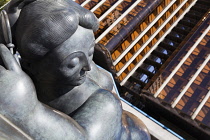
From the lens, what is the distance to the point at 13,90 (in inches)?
76.7

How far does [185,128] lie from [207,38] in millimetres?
4067

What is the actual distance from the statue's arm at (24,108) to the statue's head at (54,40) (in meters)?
0.20

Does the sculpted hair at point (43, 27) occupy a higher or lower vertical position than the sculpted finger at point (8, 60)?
higher

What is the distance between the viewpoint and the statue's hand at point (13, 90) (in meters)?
1.93

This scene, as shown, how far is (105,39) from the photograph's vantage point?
925 cm

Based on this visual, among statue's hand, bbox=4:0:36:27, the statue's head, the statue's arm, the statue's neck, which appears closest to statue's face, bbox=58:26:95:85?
the statue's head

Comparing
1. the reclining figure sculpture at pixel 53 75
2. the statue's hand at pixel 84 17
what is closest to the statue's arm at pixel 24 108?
the reclining figure sculpture at pixel 53 75

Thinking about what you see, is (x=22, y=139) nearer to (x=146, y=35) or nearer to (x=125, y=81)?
(x=125, y=81)

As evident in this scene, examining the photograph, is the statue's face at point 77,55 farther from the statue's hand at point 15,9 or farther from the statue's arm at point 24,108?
the statue's hand at point 15,9

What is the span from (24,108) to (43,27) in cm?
70

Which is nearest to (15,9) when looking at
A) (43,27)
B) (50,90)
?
(43,27)

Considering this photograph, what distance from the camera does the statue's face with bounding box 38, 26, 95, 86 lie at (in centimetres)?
213

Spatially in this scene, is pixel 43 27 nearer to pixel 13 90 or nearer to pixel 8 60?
pixel 8 60

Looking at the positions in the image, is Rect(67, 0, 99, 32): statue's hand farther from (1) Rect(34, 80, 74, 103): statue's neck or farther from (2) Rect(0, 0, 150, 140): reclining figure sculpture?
(1) Rect(34, 80, 74, 103): statue's neck
